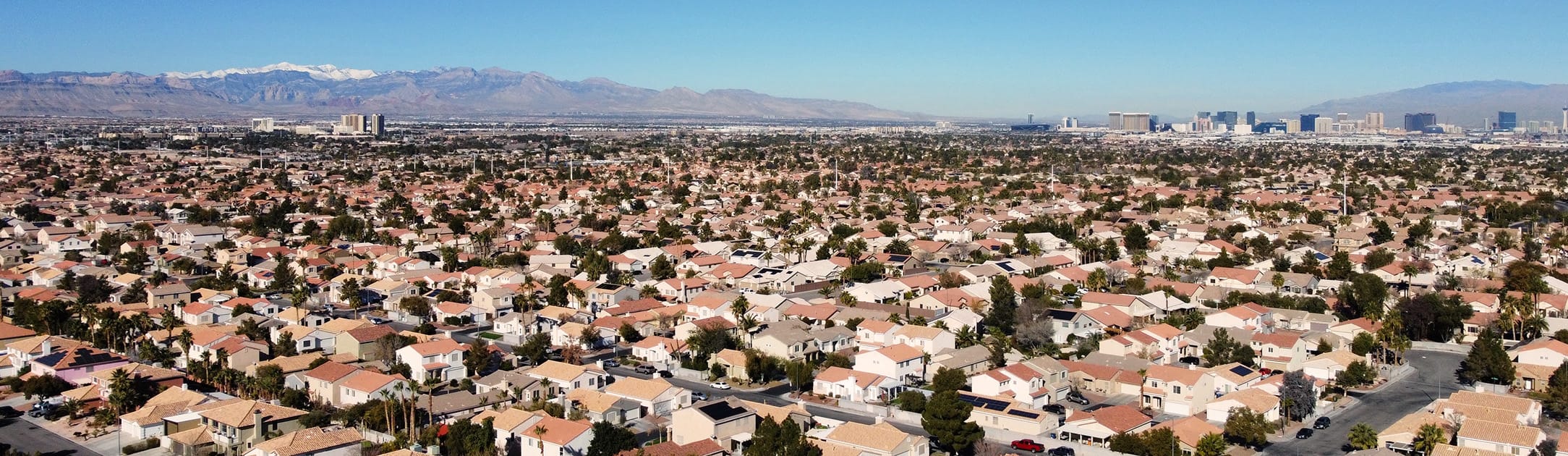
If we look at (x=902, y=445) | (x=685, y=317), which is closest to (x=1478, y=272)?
(x=685, y=317)

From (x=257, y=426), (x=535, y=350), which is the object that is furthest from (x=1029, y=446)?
(x=257, y=426)

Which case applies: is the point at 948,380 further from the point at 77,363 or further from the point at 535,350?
the point at 77,363

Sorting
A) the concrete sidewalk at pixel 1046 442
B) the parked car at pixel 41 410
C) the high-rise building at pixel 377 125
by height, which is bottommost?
the concrete sidewalk at pixel 1046 442

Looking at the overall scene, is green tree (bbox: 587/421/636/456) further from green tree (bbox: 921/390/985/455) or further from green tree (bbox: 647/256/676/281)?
green tree (bbox: 647/256/676/281)

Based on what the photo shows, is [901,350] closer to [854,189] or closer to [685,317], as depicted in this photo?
[685,317]

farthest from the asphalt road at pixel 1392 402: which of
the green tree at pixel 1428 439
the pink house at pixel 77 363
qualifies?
the pink house at pixel 77 363

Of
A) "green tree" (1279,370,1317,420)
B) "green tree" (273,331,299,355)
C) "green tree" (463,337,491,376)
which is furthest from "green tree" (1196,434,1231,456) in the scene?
"green tree" (273,331,299,355)

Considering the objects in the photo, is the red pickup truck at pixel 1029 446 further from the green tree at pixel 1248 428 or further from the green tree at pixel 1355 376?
the green tree at pixel 1355 376
